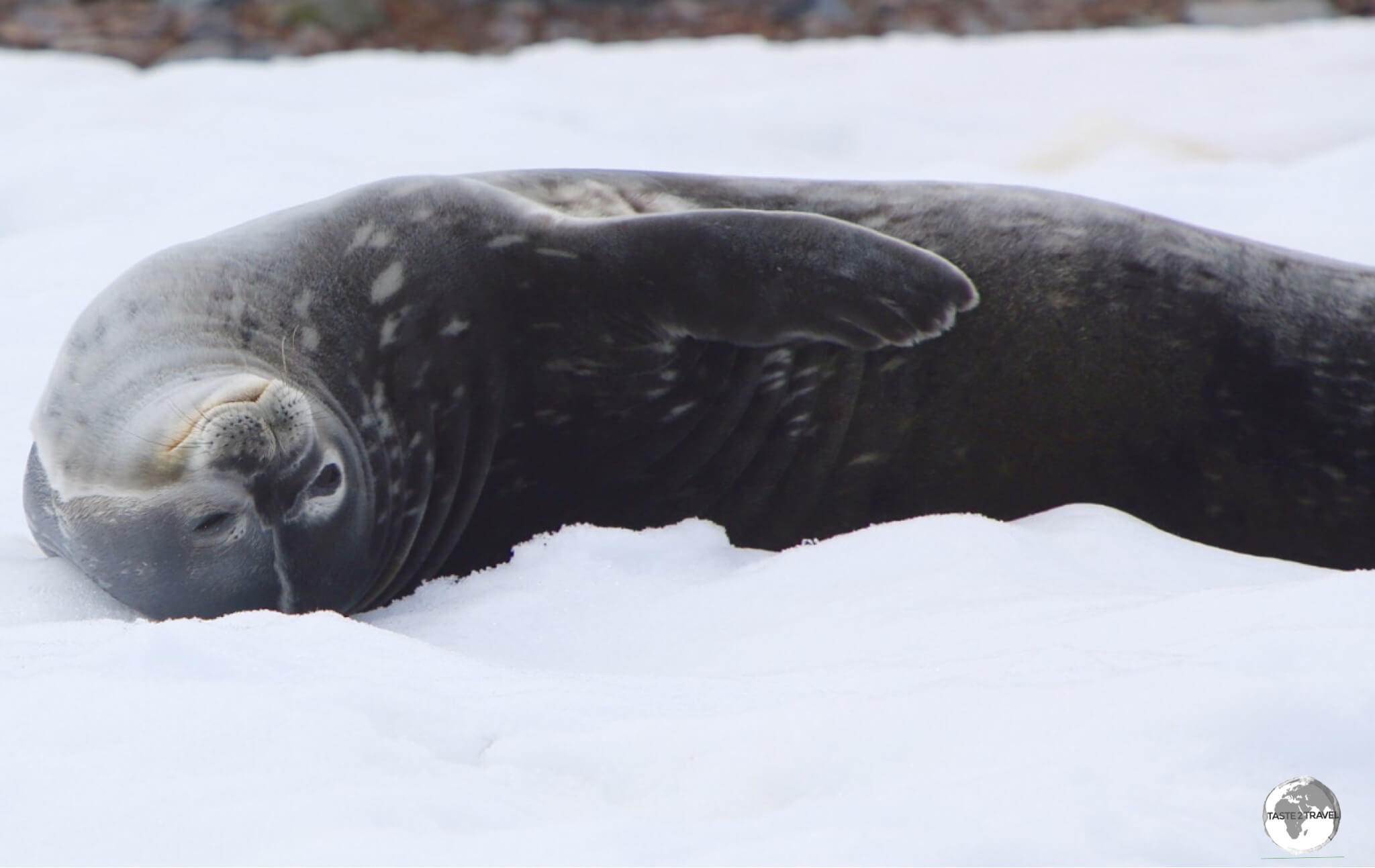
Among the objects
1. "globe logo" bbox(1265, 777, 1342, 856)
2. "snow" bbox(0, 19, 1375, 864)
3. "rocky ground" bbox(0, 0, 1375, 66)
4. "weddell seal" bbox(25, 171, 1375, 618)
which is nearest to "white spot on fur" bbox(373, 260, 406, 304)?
"weddell seal" bbox(25, 171, 1375, 618)

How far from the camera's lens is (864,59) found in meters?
6.92

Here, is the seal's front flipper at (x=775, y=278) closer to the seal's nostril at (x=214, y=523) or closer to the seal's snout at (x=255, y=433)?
the seal's snout at (x=255, y=433)

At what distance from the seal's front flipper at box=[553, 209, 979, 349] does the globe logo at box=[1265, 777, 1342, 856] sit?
4.10ft

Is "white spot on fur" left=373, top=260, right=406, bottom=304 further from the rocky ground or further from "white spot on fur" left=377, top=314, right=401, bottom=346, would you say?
the rocky ground

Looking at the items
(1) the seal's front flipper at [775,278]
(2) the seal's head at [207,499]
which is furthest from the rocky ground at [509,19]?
(2) the seal's head at [207,499]

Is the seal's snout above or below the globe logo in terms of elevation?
below

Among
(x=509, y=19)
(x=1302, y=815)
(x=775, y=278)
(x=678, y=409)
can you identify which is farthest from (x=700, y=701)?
(x=509, y=19)

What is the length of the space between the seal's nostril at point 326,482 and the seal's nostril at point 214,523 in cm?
13

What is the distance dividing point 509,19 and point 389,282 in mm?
7855

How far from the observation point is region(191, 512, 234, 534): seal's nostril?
2346mm

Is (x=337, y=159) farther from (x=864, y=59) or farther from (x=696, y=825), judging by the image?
(x=696, y=825)

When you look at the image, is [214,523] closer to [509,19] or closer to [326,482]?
[326,482]

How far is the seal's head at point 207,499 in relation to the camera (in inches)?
91.6

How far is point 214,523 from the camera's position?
7.73ft
